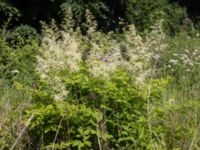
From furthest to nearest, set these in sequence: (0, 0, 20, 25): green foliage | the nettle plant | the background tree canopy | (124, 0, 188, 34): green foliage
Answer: (124, 0, 188, 34): green foliage < the background tree canopy < (0, 0, 20, 25): green foliage < the nettle plant

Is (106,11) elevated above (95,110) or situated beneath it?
elevated above

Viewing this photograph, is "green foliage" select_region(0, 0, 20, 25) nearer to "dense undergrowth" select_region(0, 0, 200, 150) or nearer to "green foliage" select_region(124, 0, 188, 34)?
"green foliage" select_region(124, 0, 188, 34)

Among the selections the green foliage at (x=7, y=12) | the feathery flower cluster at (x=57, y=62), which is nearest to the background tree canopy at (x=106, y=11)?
the green foliage at (x=7, y=12)

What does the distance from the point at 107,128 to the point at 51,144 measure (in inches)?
17.5

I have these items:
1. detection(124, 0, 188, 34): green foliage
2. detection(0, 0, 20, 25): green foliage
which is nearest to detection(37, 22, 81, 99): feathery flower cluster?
detection(0, 0, 20, 25): green foliage

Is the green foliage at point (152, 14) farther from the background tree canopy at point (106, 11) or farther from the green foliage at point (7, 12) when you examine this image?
the green foliage at point (7, 12)

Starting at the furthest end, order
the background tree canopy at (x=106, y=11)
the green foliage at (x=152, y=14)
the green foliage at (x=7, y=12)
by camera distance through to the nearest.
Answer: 1. the green foliage at (x=152, y=14)
2. the background tree canopy at (x=106, y=11)
3. the green foliage at (x=7, y=12)

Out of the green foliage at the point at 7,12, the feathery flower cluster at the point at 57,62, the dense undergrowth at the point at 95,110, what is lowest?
the dense undergrowth at the point at 95,110

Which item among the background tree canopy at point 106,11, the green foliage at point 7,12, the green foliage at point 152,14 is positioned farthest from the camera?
the green foliage at point 152,14

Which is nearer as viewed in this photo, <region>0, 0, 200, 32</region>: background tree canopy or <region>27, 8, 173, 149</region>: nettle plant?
<region>27, 8, 173, 149</region>: nettle plant

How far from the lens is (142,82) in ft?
14.3

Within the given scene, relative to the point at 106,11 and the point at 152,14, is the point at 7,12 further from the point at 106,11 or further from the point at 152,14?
the point at 152,14

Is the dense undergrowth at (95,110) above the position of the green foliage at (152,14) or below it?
below

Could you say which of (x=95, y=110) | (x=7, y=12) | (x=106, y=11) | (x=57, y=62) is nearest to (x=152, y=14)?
(x=106, y=11)
